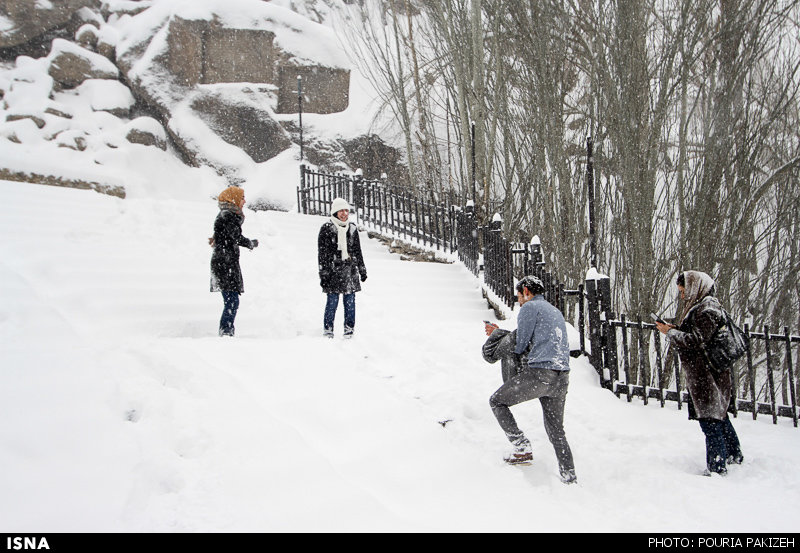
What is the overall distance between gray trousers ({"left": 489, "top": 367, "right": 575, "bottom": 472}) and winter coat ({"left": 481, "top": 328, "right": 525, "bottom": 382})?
10 centimetres

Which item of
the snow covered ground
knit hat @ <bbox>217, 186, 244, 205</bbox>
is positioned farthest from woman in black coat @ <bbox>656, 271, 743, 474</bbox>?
knit hat @ <bbox>217, 186, 244, 205</bbox>

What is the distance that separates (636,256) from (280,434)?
720 centimetres

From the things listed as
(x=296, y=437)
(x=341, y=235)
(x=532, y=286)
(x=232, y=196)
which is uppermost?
(x=232, y=196)

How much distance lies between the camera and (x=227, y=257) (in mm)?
6145

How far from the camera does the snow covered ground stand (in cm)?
317

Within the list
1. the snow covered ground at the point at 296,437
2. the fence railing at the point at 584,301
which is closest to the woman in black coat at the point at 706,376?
the snow covered ground at the point at 296,437

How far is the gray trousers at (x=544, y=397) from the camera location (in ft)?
12.7

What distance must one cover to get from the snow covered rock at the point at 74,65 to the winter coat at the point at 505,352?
65.0 ft

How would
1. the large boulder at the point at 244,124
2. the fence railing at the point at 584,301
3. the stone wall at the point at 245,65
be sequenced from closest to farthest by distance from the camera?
the fence railing at the point at 584,301 → the stone wall at the point at 245,65 → the large boulder at the point at 244,124

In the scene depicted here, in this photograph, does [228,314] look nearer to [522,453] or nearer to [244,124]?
[522,453]

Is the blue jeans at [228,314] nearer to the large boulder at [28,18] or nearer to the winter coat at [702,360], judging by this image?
the winter coat at [702,360]

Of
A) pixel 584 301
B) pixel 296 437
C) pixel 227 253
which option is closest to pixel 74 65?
pixel 227 253

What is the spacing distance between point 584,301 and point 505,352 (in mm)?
4127

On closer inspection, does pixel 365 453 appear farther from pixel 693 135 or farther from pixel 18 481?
pixel 693 135
